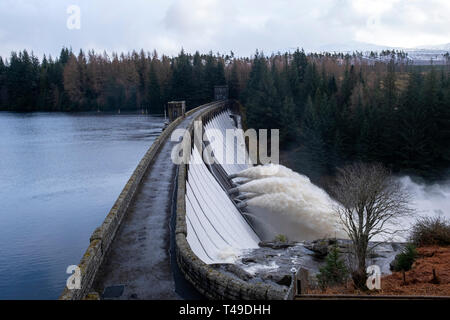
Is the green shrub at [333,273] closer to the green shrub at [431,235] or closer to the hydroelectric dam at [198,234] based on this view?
the hydroelectric dam at [198,234]

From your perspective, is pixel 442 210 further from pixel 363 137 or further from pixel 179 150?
pixel 179 150

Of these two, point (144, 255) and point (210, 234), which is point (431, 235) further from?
point (144, 255)

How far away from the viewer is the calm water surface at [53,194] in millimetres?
19328

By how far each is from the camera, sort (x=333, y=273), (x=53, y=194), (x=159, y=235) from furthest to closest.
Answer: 1. (x=53, y=194)
2. (x=333, y=273)
3. (x=159, y=235)

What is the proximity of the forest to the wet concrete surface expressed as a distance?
100 ft

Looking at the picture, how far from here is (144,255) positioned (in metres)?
13.2

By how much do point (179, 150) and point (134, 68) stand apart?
85372 mm

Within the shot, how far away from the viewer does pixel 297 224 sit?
27312mm

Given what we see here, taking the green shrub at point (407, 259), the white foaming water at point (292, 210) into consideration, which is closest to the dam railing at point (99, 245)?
the white foaming water at point (292, 210)

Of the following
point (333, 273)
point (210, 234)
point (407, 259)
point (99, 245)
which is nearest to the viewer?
point (99, 245)

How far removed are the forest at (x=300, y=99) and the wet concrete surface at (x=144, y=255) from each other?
30.6 metres

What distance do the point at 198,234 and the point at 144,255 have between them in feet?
15.3

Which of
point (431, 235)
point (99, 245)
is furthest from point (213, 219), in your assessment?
point (431, 235)

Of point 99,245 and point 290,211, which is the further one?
point 290,211
